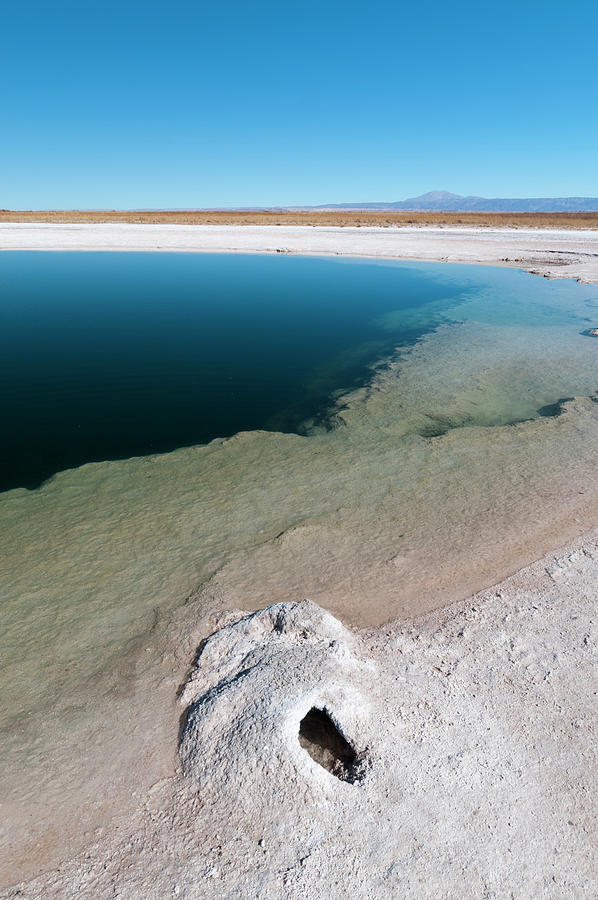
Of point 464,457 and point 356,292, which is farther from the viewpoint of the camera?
point 356,292

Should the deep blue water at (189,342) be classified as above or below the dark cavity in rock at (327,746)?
below

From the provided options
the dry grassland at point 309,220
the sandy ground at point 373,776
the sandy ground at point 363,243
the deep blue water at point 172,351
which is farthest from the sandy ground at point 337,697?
the dry grassland at point 309,220

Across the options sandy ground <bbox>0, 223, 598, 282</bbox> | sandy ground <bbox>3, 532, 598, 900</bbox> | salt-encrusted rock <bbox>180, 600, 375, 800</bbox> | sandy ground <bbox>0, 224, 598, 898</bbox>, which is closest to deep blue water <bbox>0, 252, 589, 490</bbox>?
sandy ground <bbox>0, 224, 598, 898</bbox>

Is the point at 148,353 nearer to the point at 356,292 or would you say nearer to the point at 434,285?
the point at 356,292

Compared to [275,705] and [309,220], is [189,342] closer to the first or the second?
[275,705]

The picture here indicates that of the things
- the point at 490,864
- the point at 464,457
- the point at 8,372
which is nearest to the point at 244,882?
the point at 490,864

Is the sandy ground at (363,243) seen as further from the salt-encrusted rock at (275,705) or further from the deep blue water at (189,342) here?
the salt-encrusted rock at (275,705)

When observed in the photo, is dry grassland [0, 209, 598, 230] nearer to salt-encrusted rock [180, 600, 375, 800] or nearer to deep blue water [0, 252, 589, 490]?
deep blue water [0, 252, 589, 490]

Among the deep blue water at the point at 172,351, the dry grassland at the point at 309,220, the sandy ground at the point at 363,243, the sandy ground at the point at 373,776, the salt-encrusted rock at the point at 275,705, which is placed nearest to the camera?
the sandy ground at the point at 373,776
